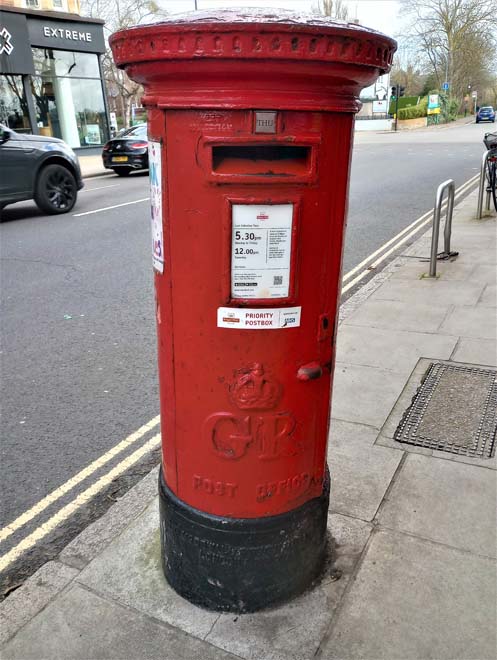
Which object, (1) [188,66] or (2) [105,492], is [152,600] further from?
(1) [188,66]

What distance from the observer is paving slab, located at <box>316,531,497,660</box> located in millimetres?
2041

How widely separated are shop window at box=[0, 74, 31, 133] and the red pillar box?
2140 cm

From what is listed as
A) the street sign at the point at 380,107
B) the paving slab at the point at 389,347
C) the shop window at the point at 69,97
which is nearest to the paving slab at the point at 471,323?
the paving slab at the point at 389,347

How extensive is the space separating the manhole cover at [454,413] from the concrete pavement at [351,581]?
2cm

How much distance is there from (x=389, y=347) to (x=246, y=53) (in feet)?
11.0

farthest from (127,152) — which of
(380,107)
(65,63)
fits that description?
(380,107)

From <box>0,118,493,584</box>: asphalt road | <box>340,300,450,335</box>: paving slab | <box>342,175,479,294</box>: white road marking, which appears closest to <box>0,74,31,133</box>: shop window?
<box>0,118,493,584</box>: asphalt road

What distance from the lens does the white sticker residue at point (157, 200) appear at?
1831 millimetres

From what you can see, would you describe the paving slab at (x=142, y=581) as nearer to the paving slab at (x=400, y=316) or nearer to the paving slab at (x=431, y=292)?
the paving slab at (x=400, y=316)

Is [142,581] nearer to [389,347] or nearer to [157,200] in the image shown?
Answer: [157,200]

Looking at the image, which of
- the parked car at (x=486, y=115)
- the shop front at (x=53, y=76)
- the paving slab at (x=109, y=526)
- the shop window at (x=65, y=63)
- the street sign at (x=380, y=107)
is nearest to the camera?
the paving slab at (x=109, y=526)

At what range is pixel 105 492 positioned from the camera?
10.1ft

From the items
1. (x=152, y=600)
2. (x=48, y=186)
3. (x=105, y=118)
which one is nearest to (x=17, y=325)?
(x=152, y=600)

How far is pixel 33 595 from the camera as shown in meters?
2.32
